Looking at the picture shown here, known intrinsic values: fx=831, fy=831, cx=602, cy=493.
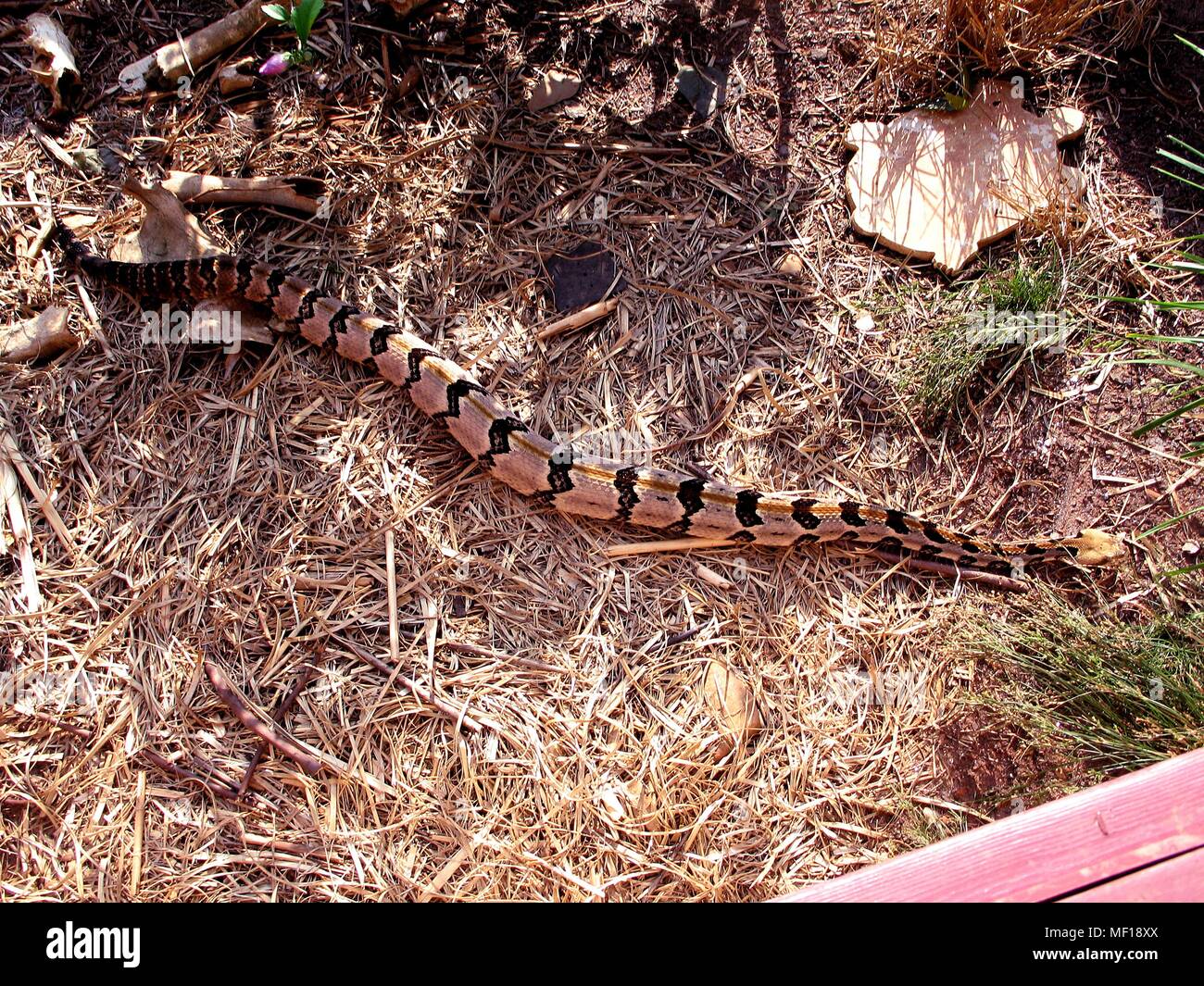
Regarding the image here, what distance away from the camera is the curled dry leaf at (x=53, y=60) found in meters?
3.76

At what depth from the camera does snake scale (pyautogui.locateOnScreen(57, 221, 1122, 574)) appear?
323 centimetres

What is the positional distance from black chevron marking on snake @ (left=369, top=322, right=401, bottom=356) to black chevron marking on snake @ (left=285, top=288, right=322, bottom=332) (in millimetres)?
296

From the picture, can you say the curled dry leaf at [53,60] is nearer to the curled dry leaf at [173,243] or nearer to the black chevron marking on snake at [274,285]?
the curled dry leaf at [173,243]

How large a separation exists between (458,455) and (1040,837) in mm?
2409

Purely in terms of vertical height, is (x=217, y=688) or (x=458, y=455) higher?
(x=458, y=455)

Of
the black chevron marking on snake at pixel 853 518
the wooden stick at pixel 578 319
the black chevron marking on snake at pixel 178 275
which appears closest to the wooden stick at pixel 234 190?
the black chevron marking on snake at pixel 178 275

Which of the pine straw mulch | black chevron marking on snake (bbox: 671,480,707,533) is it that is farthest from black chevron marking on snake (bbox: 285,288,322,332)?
black chevron marking on snake (bbox: 671,480,707,533)

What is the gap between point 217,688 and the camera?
2.98 m

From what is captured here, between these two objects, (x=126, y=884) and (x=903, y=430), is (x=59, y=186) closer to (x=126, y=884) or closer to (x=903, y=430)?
(x=126, y=884)

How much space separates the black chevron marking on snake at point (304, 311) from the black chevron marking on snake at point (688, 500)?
1722 millimetres

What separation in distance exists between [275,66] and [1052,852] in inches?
167
